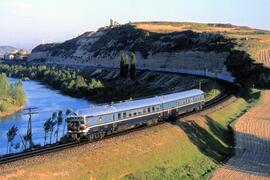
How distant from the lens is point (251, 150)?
47.4 meters

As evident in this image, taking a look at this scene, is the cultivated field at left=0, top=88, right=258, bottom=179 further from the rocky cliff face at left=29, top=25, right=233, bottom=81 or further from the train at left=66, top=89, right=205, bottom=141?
the rocky cliff face at left=29, top=25, right=233, bottom=81

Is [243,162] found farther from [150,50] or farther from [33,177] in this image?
[150,50]

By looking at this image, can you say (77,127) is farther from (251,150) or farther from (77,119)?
(251,150)

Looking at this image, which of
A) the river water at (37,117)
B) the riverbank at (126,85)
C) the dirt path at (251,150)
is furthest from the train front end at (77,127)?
the riverbank at (126,85)

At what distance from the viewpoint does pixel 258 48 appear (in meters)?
123

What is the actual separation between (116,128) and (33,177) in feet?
43.7

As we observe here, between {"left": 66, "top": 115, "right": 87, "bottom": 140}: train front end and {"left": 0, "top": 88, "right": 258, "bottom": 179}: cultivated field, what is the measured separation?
1.81 metres

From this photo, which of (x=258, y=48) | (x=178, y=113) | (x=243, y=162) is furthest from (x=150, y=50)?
(x=243, y=162)

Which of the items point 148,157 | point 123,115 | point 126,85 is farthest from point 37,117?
point 148,157

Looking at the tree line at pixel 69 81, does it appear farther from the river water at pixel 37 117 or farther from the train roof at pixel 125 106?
the train roof at pixel 125 106

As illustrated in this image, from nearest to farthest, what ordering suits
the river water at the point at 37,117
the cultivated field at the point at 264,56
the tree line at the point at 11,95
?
1. the river water at the point at 37,117
2. the tree line at the point at 11,95
3. the cultivated field at the point at 264,56

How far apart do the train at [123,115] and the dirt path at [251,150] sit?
7.33 metres

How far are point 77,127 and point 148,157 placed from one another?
234 inches

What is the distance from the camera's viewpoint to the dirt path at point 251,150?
39906 mm
